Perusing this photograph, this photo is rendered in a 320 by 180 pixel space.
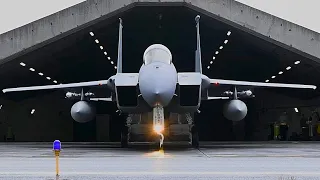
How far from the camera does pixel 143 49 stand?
32062 millimetres

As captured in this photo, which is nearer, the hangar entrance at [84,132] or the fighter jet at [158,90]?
the fighter jet at [158,90]

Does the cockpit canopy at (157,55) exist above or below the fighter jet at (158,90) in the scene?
above

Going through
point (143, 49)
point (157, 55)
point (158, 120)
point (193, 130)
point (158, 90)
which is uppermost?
point (143, 49)

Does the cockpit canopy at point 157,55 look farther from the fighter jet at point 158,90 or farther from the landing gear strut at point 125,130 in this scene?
the landing gear strut at point 125,130

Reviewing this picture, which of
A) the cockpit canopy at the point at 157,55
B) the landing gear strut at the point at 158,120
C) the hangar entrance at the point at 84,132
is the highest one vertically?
the cockpit canopy at the point at 157,55

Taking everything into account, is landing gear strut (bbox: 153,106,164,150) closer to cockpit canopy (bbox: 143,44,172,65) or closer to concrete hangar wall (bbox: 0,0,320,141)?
cockpit canopy (bbox: 143,44,172,65)

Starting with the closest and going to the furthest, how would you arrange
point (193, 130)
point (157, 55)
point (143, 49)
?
point (157, 55), point (193, 130), point (143, 49)

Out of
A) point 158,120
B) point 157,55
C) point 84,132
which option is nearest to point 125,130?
point 157,55

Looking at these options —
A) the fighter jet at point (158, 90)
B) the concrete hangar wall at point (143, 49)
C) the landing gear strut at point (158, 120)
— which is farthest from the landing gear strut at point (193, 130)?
the concrete hangar wall at point (143, 49)

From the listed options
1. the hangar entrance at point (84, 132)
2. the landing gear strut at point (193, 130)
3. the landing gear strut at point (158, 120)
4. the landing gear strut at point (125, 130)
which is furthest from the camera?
the hangar entrance at point (84, 132)

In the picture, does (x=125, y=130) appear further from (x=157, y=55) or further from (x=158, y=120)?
(x=158, y=120)

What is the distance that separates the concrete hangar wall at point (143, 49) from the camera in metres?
23.6

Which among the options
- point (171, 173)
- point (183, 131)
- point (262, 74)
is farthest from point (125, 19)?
point (171, 173)

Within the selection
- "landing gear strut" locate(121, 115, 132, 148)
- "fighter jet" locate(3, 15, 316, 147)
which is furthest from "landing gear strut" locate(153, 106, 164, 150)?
"landing gear strut" locate(121, 115, 132, 148)
